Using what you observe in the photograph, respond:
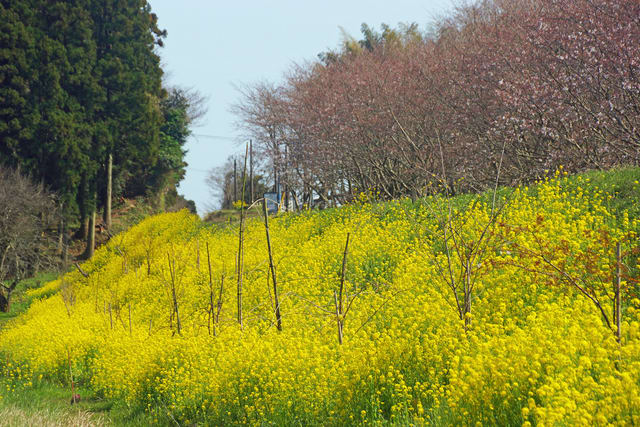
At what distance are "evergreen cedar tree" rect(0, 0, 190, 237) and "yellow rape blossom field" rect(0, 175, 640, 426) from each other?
37.3ft

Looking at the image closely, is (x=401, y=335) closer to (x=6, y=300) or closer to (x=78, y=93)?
(x=6, y=300)

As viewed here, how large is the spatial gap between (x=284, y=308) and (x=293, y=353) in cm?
310

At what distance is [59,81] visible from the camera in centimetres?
2441

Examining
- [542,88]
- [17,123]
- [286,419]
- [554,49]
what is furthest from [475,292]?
[17,123]

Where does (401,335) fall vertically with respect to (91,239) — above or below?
below

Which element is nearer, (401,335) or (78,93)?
(401,335)

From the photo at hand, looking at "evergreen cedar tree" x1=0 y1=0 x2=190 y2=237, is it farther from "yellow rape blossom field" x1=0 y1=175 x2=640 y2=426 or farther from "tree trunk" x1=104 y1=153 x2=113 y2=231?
"yellow rape blossom field" x1=0 y1=175 x2=640 y2=426

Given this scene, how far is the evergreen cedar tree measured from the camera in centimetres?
2338

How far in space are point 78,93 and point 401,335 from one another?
23.3 metres

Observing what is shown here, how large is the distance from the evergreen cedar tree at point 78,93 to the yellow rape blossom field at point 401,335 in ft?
37.3

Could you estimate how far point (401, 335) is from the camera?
5.65m

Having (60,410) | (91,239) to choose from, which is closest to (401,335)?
(60,410)

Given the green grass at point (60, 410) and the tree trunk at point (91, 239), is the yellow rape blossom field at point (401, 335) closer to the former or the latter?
the green grass at point (60, 410)

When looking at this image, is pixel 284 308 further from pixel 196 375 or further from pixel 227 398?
pixel 227 398
